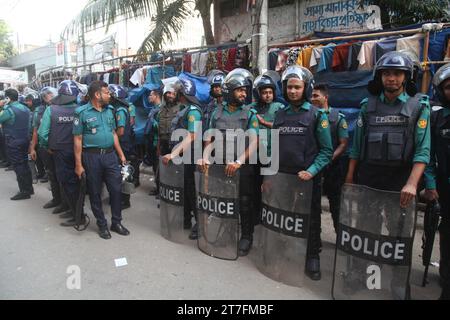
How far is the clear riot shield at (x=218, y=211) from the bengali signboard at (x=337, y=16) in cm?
547

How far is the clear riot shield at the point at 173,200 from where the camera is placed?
4.05 meters

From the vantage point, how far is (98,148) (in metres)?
4.21

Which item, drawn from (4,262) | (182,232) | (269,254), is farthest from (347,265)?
(4,262)

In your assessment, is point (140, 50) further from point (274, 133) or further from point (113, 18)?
point (274, 133)

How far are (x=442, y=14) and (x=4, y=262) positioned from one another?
7.88 meters

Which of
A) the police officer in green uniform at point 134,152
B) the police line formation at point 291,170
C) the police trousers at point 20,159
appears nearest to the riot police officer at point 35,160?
the police trousers at point 20,159

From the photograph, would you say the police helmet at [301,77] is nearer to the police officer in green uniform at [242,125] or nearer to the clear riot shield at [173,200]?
the police officer in green uniform at [242,125]

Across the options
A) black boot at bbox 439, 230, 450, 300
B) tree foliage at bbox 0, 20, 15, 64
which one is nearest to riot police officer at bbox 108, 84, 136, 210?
black boot at bbox 439, 230, 450, 300

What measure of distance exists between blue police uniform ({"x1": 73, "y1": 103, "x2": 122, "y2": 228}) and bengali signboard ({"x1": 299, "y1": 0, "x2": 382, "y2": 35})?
570 cm

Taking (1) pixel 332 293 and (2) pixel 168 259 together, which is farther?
(2) pixel 168 259

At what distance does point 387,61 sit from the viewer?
2.66 metres

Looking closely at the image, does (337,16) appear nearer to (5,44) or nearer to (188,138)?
(188,138)

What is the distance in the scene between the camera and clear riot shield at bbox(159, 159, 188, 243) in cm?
405

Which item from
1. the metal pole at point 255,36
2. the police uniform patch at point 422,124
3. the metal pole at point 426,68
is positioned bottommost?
the police uniform patch at point 422,124
